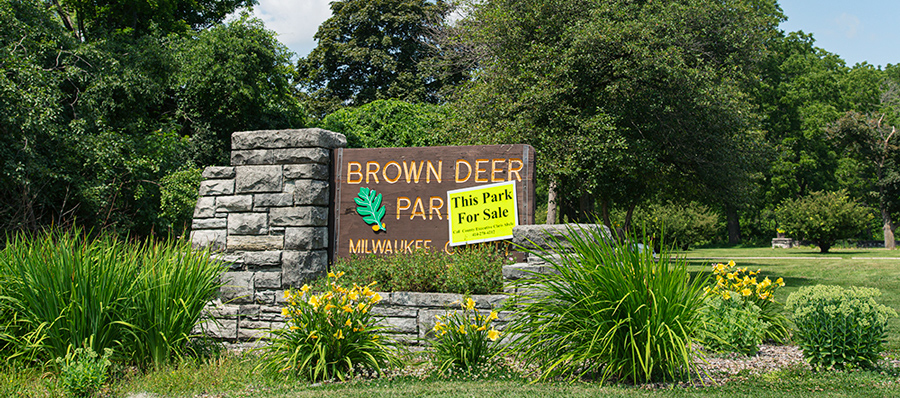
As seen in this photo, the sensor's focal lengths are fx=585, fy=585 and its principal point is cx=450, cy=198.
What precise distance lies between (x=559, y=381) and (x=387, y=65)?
899 inches

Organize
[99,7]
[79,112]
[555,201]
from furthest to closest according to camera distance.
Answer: [99,7] → [555,201] → [79,112]

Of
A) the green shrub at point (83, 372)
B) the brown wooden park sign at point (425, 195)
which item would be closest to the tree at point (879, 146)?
the brown wooden park sign at point (425, 195)

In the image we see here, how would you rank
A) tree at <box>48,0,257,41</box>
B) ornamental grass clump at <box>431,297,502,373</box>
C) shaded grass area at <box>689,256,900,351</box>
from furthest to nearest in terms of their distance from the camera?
tree at <box>48,0,257,41</box> → shaded grass area at <box>689,256,900,351</box> → ornamental grass clump at <box>431,297,502,373</box>

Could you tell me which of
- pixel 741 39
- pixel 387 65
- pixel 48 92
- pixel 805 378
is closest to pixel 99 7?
pixel 48 92

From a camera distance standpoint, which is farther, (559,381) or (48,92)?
(48,92)

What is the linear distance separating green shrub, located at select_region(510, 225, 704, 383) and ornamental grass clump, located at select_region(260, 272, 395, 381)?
4.09 feet

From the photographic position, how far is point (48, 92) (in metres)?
11.4

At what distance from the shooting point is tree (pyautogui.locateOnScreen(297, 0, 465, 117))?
2566 cm

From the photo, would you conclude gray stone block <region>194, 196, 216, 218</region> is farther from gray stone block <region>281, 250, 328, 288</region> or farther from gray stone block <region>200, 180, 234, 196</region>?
gray stone block <region>281, 250, 328, 288</region>

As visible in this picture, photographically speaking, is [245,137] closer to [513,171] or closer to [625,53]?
[513,171]

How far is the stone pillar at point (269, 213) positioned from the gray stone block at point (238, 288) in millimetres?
11

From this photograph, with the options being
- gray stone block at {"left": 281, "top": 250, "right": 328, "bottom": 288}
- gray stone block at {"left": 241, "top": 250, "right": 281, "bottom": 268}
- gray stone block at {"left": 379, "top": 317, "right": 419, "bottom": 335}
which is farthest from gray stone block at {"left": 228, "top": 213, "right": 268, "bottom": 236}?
gray stone block at {"left": 379, "top": 317, "right": 419, "bottom": 335}

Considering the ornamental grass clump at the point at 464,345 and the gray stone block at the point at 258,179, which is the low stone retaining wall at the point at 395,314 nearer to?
the ornamental grass clump at the point at 464,345

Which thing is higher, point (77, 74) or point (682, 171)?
point (77, 74)
